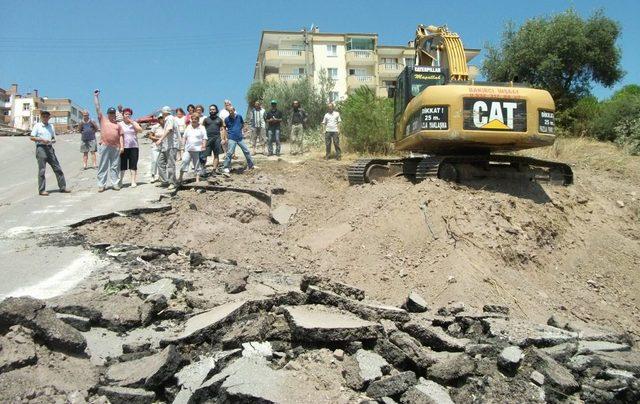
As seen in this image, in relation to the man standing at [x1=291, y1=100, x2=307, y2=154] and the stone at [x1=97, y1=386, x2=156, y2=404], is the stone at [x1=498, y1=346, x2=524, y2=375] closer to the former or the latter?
the stone at [x1=97, y1=386, x2=156, y2=404]

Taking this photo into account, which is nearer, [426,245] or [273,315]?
[273,315]

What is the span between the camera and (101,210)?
A: 9797mm

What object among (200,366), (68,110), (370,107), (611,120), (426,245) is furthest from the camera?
(68,110)

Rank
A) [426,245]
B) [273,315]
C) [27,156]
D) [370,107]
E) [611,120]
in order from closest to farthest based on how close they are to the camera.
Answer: [273,315] < [426,245] < [370,107] < [611,120] < [27,156]

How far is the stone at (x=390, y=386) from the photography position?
3898 mm

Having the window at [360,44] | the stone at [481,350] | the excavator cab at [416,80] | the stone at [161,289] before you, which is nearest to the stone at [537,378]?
the stone at [481,350]

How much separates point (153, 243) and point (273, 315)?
14.3 ft

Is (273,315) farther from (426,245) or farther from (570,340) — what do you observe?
(426,245)

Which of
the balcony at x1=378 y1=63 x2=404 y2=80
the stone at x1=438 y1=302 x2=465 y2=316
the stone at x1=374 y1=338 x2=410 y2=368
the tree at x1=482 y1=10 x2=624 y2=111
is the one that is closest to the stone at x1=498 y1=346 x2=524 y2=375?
the stone at x1=374 y1=338 x2=410 y2=368

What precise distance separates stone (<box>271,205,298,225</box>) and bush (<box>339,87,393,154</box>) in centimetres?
654

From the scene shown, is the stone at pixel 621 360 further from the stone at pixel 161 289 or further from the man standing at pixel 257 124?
the man standing at pixel 257 124

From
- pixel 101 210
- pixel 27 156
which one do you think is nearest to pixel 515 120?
pixel 101 210

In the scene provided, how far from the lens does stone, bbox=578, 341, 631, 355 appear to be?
498cm

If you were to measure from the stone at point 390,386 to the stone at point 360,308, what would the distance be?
3.57 ft
